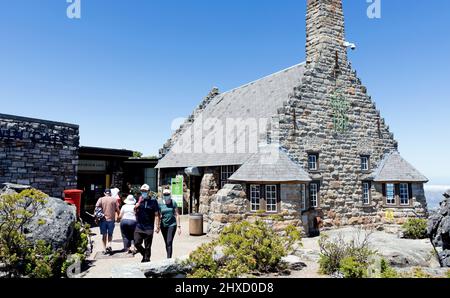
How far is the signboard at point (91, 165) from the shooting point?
18.3 metres

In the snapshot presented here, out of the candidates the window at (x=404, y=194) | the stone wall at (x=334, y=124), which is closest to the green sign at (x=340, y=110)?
the stone wall at (x=334, y=124)

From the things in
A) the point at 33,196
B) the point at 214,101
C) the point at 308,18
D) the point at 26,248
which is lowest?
the point at 26,248

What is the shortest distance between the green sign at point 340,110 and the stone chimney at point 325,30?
1.92 m

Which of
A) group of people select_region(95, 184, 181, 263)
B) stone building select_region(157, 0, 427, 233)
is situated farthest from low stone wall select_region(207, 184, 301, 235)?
group of people select_region(95, 184, 181, 263)

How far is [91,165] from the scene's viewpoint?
741 inches

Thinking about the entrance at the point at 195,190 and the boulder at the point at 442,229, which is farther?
the entrance at the point at 195,190

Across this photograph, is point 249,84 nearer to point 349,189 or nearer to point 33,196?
point 349,189

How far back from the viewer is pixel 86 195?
18.5m

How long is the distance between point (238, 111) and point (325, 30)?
20.2 ft

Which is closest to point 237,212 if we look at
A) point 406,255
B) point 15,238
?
point 406,255

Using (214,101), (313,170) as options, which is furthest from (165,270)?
(214,101)

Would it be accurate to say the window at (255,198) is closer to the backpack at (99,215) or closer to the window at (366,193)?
the backpack at (99,215)

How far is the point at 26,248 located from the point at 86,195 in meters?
12.4

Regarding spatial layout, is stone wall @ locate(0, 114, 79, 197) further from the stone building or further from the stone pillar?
the stone pillar
